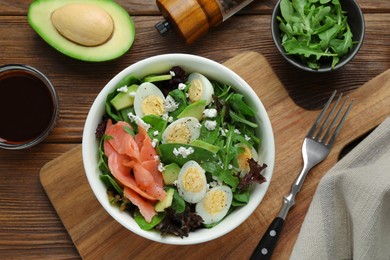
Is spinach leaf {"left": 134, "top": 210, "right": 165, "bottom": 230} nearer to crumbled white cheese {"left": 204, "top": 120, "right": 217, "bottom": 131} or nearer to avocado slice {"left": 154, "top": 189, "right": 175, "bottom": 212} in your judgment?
avocado slice {"left": 154, "top": 189, "right": 175, "bottom": 212}

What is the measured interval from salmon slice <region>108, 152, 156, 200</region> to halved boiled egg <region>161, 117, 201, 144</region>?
10cm

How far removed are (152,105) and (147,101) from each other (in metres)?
0.01

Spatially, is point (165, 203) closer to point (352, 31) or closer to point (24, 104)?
point (24, 104)

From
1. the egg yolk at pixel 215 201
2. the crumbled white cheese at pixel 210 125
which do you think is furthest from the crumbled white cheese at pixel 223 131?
the egg yolk at pixel 215 201

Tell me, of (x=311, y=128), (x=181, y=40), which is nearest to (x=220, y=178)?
(x=311, y=128)

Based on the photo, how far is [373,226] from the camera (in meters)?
1.24

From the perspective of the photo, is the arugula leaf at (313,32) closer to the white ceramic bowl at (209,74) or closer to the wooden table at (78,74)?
the wooden table at (78,74)

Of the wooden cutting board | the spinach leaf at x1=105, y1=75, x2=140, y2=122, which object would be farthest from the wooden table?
the spinach leaf at x1=105, y1=75, x2=140, y2=122

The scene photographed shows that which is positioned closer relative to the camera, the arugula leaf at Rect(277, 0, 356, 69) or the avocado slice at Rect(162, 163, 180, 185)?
the avocado slice at Rect(162, 163, 180, 185)

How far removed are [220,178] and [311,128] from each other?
299 mm

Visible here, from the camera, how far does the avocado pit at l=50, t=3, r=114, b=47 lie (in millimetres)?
1322

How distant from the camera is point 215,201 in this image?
1.21 metres

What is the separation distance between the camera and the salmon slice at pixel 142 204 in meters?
1.17

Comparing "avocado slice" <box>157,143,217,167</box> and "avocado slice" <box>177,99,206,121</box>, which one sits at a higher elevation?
"avocado slice" <box>177,99,206,121</box>
